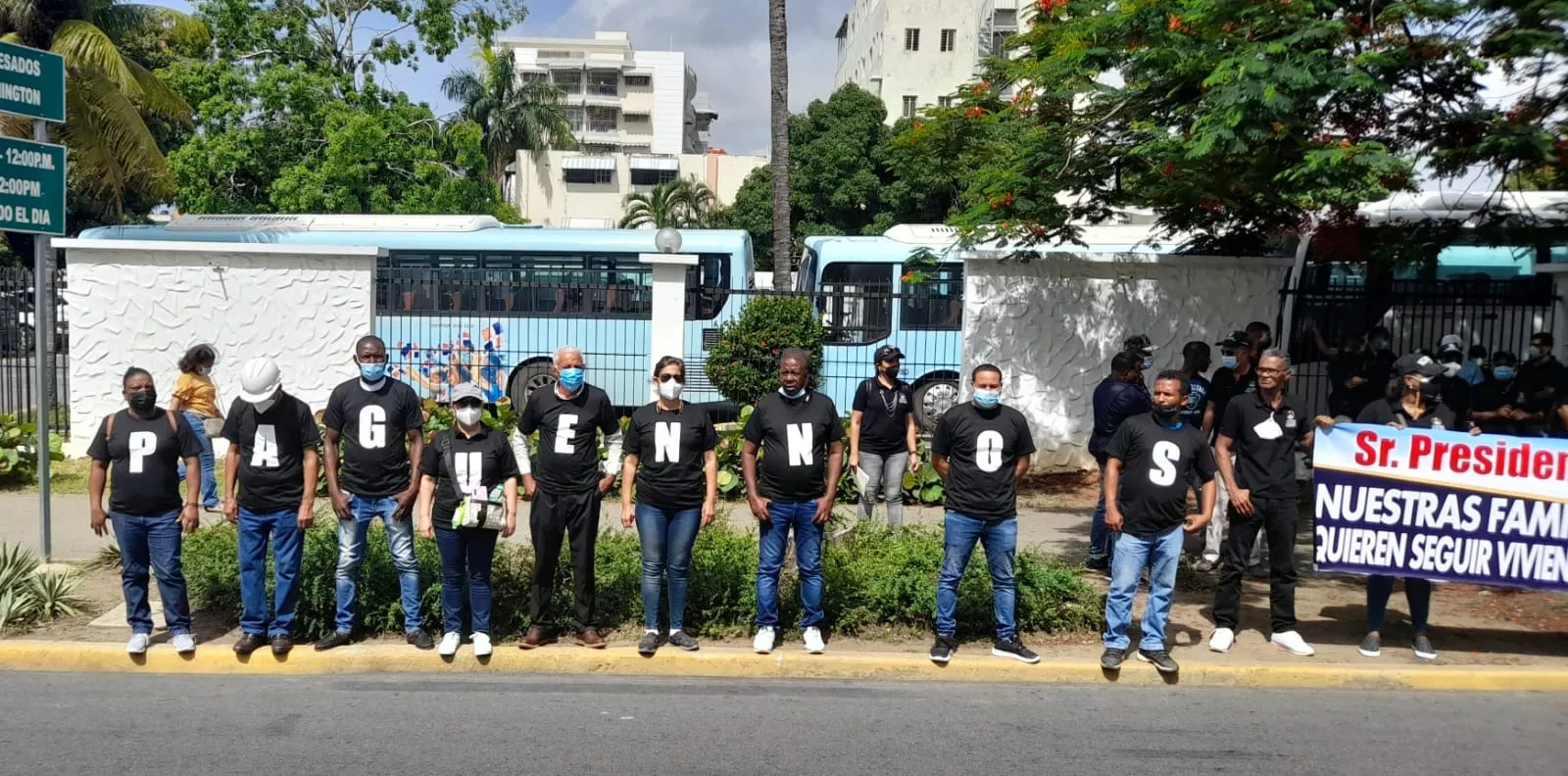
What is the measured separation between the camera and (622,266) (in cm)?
1619

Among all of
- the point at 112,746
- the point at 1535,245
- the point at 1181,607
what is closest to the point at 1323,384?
the point at 1535,245

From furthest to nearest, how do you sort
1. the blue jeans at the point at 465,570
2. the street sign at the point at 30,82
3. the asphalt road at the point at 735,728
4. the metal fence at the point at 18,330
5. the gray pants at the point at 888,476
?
1. the metal fence at the point at 18,330
2. the gray pants at the point at 888,476
3. the street sign at the point at 30,82
4. the blue jeans at the point at 465,570
5. the asphalt road at the point at 735,728

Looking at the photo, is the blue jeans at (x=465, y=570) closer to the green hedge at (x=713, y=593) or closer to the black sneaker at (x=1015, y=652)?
the green hedge at (x=713, y=593)

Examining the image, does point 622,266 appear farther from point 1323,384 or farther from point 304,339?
point 1323,384

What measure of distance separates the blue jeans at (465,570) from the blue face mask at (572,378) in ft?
2.95

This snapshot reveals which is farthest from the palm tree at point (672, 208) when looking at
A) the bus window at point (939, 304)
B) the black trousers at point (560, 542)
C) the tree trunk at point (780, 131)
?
the black trousers at point (560, 542)

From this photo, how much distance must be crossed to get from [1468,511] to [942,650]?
3248 millimetres

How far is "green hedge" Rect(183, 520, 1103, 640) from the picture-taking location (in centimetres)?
682

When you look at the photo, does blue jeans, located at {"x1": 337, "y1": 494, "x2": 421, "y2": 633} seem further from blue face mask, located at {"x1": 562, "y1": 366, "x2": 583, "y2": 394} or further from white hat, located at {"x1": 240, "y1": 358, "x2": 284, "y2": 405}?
blue face mask, located at {"x1": 562, "y1": 366, "x2": 583, "y2": 394}

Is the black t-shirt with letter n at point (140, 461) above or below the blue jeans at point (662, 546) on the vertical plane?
above

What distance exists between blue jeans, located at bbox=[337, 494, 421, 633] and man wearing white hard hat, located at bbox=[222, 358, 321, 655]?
23cm

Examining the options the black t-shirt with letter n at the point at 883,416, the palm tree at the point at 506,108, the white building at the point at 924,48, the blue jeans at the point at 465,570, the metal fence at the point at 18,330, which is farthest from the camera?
the white building at the point at 924,48

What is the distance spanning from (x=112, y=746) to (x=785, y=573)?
3831 millimetres

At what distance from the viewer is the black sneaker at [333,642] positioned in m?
6.52
